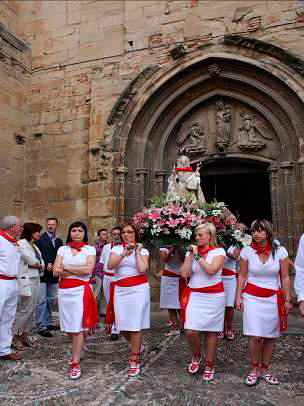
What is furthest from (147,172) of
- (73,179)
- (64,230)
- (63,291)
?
(63,291)

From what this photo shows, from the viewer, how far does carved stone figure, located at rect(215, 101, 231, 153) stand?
8062 mm

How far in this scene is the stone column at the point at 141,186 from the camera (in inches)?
320

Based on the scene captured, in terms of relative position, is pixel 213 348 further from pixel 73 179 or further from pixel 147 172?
pixel 73 179

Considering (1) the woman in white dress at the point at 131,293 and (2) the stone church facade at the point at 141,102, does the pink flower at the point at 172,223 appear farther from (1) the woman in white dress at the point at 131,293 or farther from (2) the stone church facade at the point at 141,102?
(2) the stone church facade at the point at 141,102

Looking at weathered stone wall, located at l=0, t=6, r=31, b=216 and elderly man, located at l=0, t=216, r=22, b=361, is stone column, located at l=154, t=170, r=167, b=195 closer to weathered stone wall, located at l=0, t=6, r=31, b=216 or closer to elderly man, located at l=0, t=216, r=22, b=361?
weathered stone wall, located at l=0, t=6, r=31, b=216

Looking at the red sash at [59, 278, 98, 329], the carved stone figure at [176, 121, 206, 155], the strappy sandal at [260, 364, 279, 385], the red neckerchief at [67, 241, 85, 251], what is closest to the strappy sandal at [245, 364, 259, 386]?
the strappy sandal at [260, 364, 279, 385]

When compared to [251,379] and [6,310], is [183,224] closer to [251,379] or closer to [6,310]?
Answer: [251,379]

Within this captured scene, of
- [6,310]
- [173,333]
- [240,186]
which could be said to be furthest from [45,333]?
[240,186]

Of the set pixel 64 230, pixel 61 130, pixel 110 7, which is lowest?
pixel 64 230

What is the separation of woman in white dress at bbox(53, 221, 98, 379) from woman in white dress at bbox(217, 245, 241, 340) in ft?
6.80

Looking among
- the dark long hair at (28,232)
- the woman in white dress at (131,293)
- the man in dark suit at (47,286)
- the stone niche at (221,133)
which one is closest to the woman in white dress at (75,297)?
the woman in white dress at (131,293)

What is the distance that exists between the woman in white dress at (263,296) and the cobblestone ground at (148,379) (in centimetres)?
26

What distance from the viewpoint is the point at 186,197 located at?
511cm

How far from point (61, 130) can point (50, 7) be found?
3.38 metres
